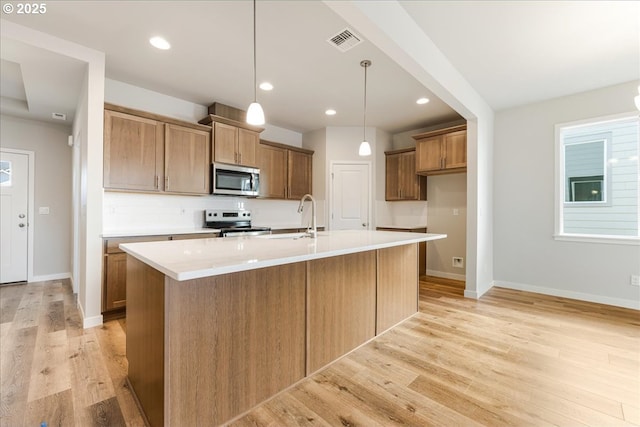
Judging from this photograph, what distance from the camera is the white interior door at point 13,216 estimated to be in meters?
4.29

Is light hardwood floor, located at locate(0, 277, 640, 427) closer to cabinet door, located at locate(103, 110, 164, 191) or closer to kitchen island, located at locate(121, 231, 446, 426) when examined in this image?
kitchen island, located at locate(121, 231, 446, 426)

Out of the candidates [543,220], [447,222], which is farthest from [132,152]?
[543,220]

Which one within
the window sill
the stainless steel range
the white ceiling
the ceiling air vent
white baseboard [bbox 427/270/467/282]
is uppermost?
the white ceiling

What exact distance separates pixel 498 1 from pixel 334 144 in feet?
11.2

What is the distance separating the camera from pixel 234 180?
4246 mm

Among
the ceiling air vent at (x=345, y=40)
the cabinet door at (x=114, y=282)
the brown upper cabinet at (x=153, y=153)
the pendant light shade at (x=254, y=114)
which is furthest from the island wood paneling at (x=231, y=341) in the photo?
the brown upper cabinet at (x=153, y=153)

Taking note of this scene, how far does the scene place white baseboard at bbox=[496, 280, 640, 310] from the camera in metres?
3.41

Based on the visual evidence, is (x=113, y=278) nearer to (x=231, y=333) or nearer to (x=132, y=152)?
(x=132, y=152)

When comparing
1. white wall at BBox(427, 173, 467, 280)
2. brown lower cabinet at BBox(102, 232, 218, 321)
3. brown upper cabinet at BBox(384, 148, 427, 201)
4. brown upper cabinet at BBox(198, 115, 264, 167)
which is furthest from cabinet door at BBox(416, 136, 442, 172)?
brown lower cabinet at BBox(102, 232, 218, 321)

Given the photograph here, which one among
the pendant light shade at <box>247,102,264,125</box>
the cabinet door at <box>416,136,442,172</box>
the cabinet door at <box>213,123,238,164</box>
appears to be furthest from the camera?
the cabinet door at <box>416,136,442,172</box>

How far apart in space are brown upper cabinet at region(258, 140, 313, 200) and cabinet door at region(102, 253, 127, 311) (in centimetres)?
231

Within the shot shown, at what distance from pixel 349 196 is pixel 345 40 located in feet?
10.1

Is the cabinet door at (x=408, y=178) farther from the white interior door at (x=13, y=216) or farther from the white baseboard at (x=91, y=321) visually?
the white interior door at (x=13, y=216)

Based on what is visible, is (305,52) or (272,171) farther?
(272,171)
